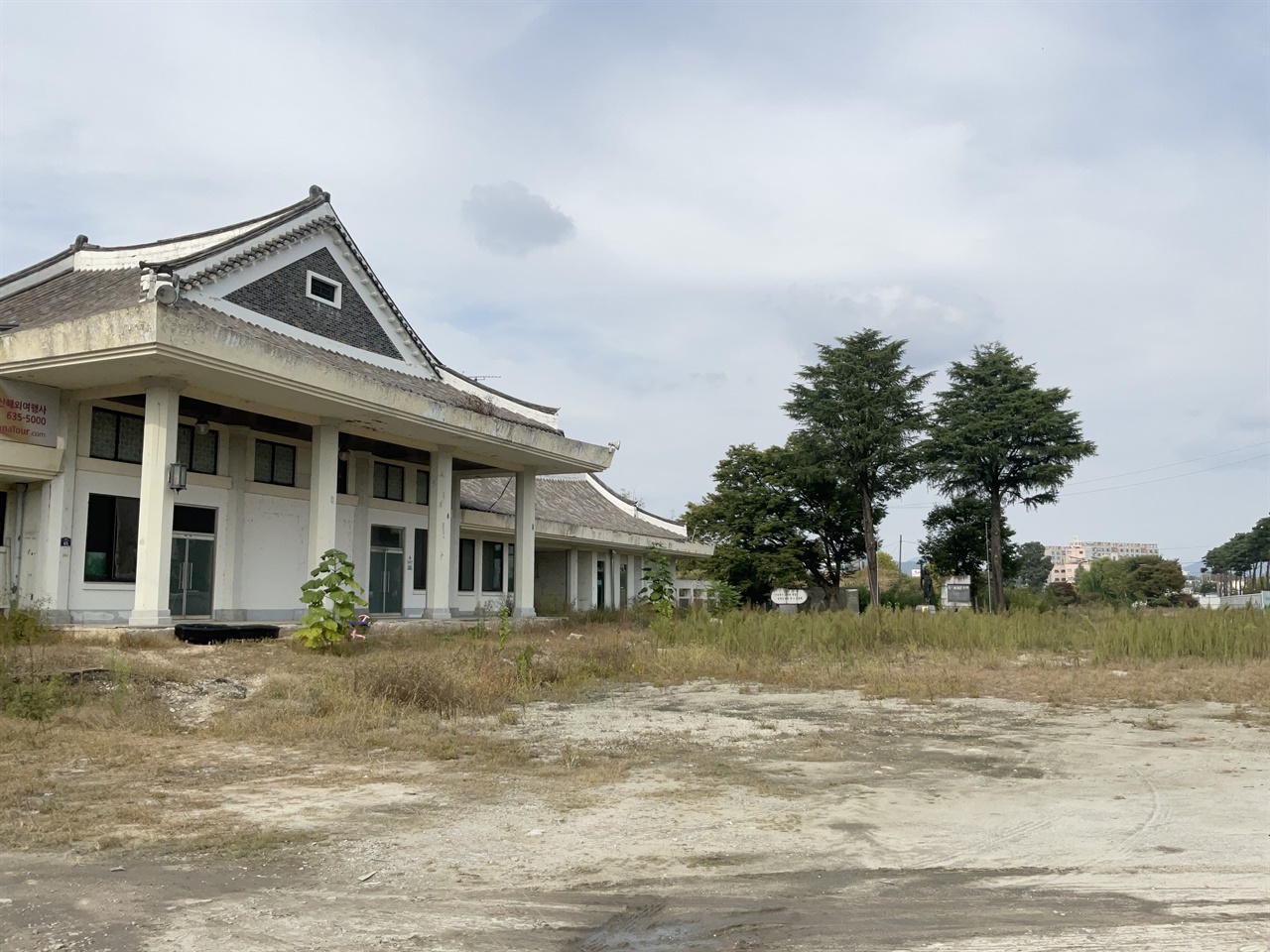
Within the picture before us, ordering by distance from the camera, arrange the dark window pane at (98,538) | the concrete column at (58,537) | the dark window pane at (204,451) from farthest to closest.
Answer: the dark window pane at (204,451) < the dark window pane at (98,538) < the concrete column at (58,537)

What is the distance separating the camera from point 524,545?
27.9 m

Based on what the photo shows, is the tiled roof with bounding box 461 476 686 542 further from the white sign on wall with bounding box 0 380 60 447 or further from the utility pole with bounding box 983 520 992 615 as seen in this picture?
the white sign on wall with bounding box 0 380 60 447

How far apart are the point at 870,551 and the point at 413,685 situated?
36767 mm

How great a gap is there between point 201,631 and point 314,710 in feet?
19.7

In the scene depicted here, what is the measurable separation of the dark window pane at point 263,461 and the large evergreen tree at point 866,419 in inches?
1186

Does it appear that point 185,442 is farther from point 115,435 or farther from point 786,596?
point 786,596

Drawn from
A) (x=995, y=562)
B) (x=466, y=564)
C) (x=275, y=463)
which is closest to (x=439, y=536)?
(x=275, y=463)

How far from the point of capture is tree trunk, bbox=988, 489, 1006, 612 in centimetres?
4575

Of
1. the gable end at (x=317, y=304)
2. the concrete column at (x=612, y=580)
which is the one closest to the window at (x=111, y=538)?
the gable end at (x=317, y=304)

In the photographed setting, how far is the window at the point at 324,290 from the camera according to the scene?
72.7ft

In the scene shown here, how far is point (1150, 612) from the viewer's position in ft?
71.6

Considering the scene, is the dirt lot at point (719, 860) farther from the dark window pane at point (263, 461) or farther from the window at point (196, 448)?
the dark window pane at point (263, 461)

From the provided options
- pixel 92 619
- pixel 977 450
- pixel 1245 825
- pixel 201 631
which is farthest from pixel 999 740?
pixel 977 450

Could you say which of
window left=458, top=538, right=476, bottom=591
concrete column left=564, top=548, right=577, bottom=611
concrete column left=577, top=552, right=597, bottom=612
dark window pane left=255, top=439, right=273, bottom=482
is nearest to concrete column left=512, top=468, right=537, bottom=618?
window left=458, top=538, right=476, bottom=591
